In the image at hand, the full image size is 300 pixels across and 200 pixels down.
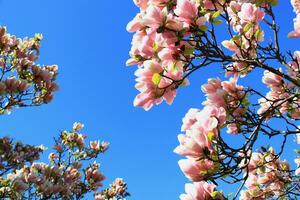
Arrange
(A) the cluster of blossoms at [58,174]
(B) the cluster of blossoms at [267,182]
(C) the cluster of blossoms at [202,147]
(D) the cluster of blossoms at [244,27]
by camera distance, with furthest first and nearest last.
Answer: (A) the cluster of blossoms at [58,174] → (B) the cluster of blossoms at [267,182] → (D) the cluster of blossoms at [244,27] → (C) the cluster of blossoms at [202,147]

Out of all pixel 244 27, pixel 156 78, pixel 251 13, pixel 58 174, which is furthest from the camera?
pixel 58 174

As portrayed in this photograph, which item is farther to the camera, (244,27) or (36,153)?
(36,153)

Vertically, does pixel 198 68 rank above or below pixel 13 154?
below

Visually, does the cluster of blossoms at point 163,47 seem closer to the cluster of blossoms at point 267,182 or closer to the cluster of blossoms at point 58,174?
the cluster of blossoms at point 267,182

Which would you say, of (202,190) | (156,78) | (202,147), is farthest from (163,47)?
(202,190)

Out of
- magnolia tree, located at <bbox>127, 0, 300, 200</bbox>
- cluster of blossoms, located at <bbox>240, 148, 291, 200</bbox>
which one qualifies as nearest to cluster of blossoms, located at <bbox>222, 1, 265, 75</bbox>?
magnolia tree, located at <bbox>127, 0, 300, 200</bbox>

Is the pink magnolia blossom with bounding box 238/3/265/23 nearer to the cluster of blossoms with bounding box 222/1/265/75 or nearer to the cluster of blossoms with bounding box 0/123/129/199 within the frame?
the cluster of blossoms with bounding box 222/1/265/75

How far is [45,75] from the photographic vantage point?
7742 mm

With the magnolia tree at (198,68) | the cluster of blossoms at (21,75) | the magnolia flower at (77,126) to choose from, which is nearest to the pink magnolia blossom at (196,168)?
the magnolia tree at (198,68)

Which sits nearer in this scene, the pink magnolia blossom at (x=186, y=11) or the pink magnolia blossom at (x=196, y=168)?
the pink magnolia blossom at (x=196, y=168)

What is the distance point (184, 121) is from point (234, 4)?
1361mm

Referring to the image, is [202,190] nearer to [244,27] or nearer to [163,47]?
[163,47]

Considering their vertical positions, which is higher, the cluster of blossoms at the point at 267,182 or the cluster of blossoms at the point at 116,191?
the cluster of blossoms at the point at 116,191

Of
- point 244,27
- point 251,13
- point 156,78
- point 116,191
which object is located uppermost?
point 116,191
